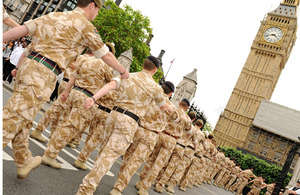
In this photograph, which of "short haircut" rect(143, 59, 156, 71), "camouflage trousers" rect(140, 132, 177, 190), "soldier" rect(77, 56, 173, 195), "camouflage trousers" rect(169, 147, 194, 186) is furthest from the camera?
"camouflage trousers" rect(169, 147, 194, 186)

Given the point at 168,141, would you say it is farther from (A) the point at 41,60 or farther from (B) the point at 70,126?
(A) the point at 41,60

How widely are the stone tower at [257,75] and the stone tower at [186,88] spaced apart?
3785 cm

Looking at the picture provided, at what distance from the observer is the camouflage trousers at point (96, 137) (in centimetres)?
422

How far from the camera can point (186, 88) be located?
3095cm

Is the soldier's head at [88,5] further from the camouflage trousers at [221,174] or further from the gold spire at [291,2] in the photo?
the gold spire at [291,2]

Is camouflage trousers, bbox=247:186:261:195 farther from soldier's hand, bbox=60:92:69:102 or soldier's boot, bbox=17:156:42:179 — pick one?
soldier's boot, bbox=17:156:42:179

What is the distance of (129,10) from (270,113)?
163ft

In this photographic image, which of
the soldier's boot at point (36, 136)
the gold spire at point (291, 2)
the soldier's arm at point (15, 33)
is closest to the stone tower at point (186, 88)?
the soldier's boot at point (36, 136)

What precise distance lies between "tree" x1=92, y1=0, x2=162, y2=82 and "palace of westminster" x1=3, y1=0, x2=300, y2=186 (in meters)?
41.8

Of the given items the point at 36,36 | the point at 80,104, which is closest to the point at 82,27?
the point at 36,36

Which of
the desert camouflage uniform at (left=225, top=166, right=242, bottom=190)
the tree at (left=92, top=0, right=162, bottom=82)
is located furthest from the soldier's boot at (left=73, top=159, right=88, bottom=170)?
the tree at (left=92, top=0, right=162, bottom=82)

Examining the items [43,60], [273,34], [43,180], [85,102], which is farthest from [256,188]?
[273,34]

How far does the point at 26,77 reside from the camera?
8.67ft

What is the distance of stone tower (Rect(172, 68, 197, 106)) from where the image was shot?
1212 inches
